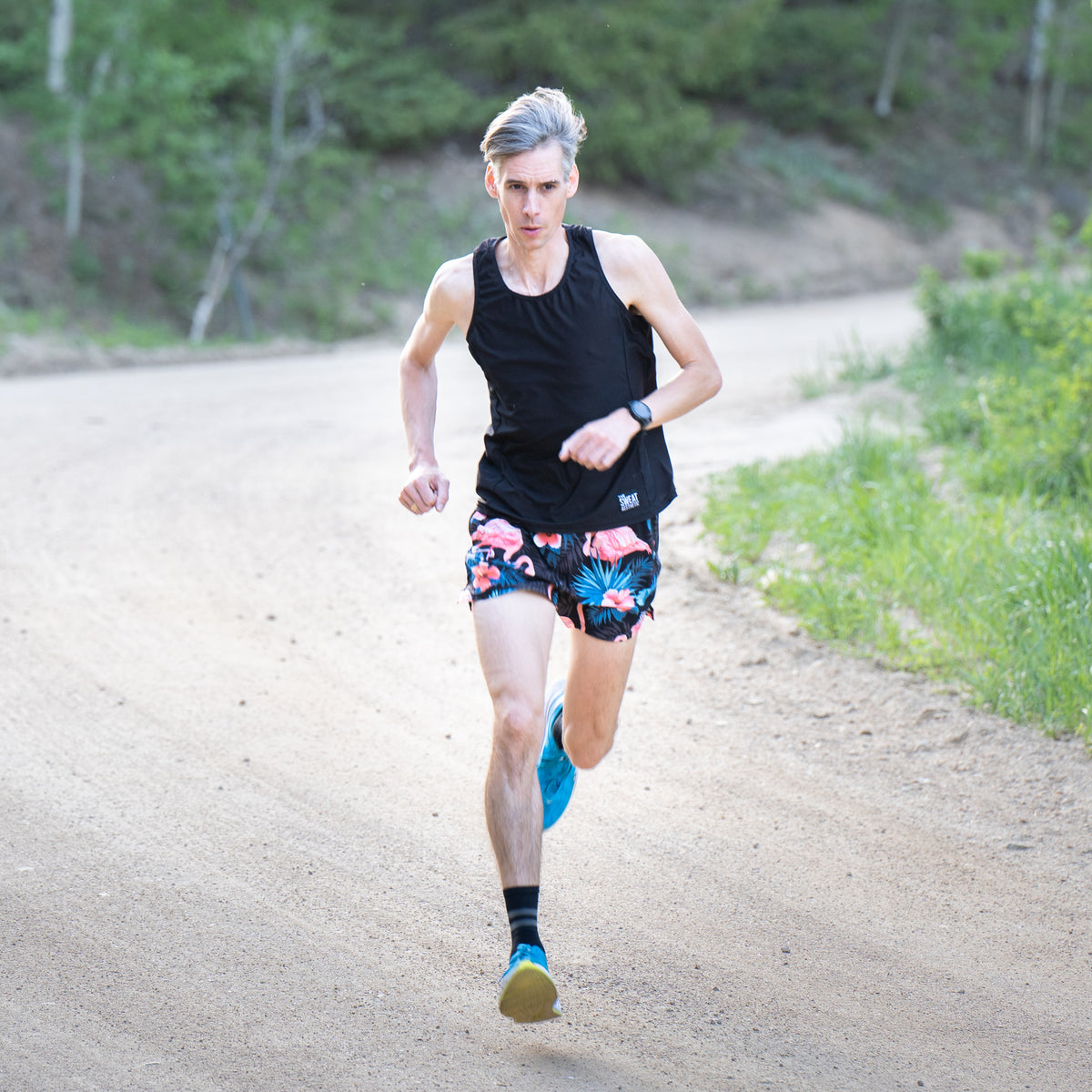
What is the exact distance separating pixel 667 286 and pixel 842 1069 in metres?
2.07

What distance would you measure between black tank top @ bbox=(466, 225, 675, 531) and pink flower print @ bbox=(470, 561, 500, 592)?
149 mm

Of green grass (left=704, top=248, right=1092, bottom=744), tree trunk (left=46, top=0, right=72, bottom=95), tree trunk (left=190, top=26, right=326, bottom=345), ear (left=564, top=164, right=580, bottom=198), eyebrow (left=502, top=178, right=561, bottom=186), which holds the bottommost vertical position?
tree trunk (left=190, top=26, right=326, bottom=345)

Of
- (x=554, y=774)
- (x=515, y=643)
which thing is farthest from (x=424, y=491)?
(x=554, y=774)

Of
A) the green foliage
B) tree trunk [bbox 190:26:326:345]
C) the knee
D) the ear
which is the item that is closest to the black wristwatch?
the ear

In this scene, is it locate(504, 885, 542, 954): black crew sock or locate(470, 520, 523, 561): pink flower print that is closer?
locate(504, 885, 542, 954): black crew sock

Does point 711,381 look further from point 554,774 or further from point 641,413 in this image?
point 554,774

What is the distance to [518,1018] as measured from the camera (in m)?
3.03

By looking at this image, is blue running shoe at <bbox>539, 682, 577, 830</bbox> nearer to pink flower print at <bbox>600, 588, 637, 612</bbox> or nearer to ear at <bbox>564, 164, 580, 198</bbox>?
pink flower print at <bbox>600, 588, 637, 612</bbox>

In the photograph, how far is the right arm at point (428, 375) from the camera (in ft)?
11.7

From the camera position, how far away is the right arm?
11.7 ft

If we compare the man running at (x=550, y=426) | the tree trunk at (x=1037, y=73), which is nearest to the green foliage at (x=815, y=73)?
the tree trunk at (x=1037, y=73)

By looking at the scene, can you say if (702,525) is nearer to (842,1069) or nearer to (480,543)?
(480,543)

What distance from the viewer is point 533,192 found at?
3.42 meters

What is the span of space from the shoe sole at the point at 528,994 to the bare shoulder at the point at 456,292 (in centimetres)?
170
